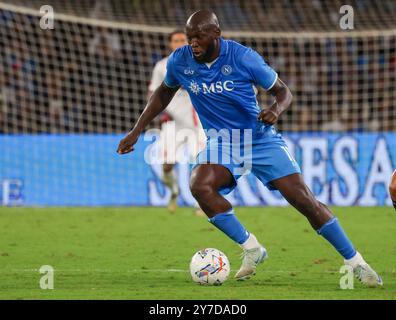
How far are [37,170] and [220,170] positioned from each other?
26.6 ft

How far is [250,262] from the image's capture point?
7273 millimetres

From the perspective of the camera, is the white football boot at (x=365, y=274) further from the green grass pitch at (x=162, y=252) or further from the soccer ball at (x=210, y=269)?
the soccer ball at (x=210, y=269)

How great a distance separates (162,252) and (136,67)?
987cm

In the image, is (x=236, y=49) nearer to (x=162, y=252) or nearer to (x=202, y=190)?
(x=202, y=190)

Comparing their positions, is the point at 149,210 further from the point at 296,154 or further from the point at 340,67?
Result: the point at 340,67

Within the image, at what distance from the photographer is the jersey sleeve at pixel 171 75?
7.51 m

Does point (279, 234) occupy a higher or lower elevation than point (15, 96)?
lower

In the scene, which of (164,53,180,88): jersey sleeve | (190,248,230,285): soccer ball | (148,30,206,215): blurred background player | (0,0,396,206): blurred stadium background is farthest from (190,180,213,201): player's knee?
(0,0,396,206): blurred stadium background

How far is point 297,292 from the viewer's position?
664cm

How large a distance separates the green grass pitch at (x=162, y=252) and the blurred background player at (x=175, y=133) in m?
0.52

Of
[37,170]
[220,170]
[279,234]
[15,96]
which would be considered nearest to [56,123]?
[15,96]

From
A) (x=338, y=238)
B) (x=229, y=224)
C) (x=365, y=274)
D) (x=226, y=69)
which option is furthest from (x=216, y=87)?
(x=365, y=274)

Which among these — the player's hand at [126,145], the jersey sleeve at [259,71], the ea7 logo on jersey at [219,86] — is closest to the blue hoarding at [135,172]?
the player's hand at [126,145]

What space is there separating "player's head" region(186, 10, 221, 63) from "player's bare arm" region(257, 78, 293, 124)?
0.60 m
